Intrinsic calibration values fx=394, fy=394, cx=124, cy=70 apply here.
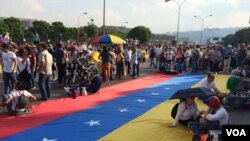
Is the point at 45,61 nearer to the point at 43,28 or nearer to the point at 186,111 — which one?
the point at 186,111

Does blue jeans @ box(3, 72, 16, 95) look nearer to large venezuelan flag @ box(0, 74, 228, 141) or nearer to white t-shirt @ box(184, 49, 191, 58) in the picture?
large venezuelan flag @ box(0, 74, 228, 141)

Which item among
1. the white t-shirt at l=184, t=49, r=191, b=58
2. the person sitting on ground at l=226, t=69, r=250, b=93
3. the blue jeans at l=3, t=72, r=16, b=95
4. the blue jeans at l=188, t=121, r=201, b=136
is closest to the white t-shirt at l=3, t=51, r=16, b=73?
the blue jeans at l=3, t=72, r=16, b=95

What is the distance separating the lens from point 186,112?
33.2 feet

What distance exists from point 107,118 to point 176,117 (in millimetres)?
2035

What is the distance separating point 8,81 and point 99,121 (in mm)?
4098

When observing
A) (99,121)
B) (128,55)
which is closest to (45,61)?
(99,121)

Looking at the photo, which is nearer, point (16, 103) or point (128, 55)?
point (16, 103)

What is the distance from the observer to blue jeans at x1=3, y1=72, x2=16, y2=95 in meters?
13.0

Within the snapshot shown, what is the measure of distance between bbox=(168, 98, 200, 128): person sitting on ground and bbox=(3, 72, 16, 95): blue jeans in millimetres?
5825

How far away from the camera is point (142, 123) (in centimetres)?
1077

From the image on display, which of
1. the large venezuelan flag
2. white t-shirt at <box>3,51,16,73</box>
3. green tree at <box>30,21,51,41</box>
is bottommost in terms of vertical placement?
the large venezuelan flag

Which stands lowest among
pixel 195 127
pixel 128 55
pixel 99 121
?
pixel 99 121

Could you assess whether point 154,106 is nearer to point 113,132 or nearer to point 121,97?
point 121,97

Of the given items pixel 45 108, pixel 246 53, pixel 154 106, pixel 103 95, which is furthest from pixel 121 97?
pixel 246 53
